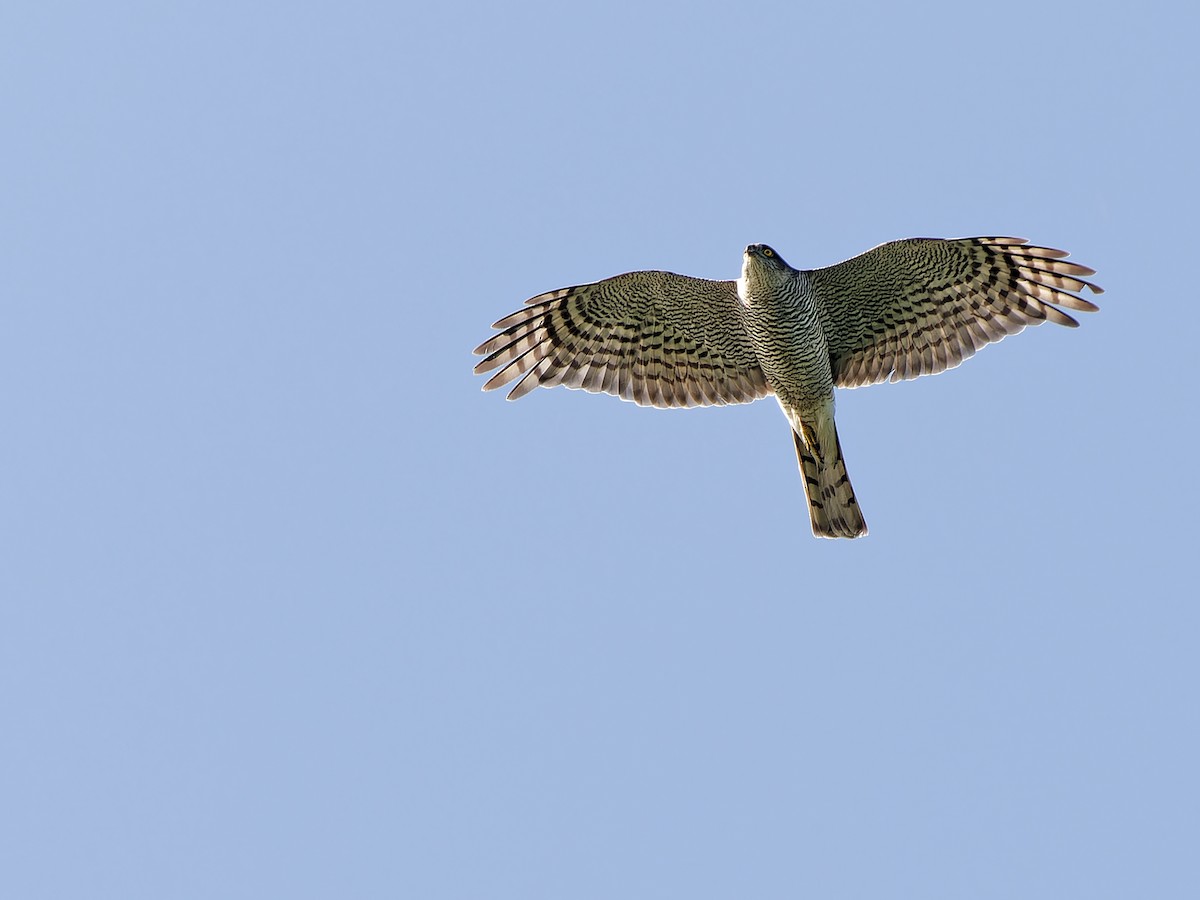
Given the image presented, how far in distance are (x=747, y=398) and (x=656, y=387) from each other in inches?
39.2

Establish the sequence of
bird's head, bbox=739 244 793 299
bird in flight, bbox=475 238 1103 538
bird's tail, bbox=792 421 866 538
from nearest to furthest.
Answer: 1. bird's head, bbox=739 244 793 299
2. bird in flight, bbox=475 238 1103 538
3. bird's tail, bbox=792 421 866 538

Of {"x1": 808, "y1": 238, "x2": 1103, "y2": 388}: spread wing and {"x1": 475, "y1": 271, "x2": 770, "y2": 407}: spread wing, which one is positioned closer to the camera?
{"x1": 808, "y1": 238, "x2": 1103, "y2": 388}: spread wing

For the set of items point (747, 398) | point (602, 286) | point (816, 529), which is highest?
point (602, 286)

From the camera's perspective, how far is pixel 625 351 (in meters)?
16.8

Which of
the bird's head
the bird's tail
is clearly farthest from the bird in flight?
the bird's head

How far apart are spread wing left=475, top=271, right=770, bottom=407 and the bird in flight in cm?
1

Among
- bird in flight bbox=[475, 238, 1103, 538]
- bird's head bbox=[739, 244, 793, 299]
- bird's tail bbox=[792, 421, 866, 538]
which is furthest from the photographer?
bird's tail bbox=[792, 421, 866, 538]

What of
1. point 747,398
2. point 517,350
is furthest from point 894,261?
point 517,350

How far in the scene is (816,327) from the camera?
1605cm

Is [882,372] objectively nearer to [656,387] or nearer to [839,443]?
[839,443]

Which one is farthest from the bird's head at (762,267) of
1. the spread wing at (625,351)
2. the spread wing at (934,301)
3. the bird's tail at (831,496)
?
the bird's tail at (831,496)

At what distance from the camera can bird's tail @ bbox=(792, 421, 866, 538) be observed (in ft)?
54.1

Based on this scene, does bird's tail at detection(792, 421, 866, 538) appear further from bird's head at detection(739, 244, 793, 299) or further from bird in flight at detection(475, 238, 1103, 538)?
bird's head at detection(739, 244, 793, 299)

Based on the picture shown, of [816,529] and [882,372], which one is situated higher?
[882,372]
